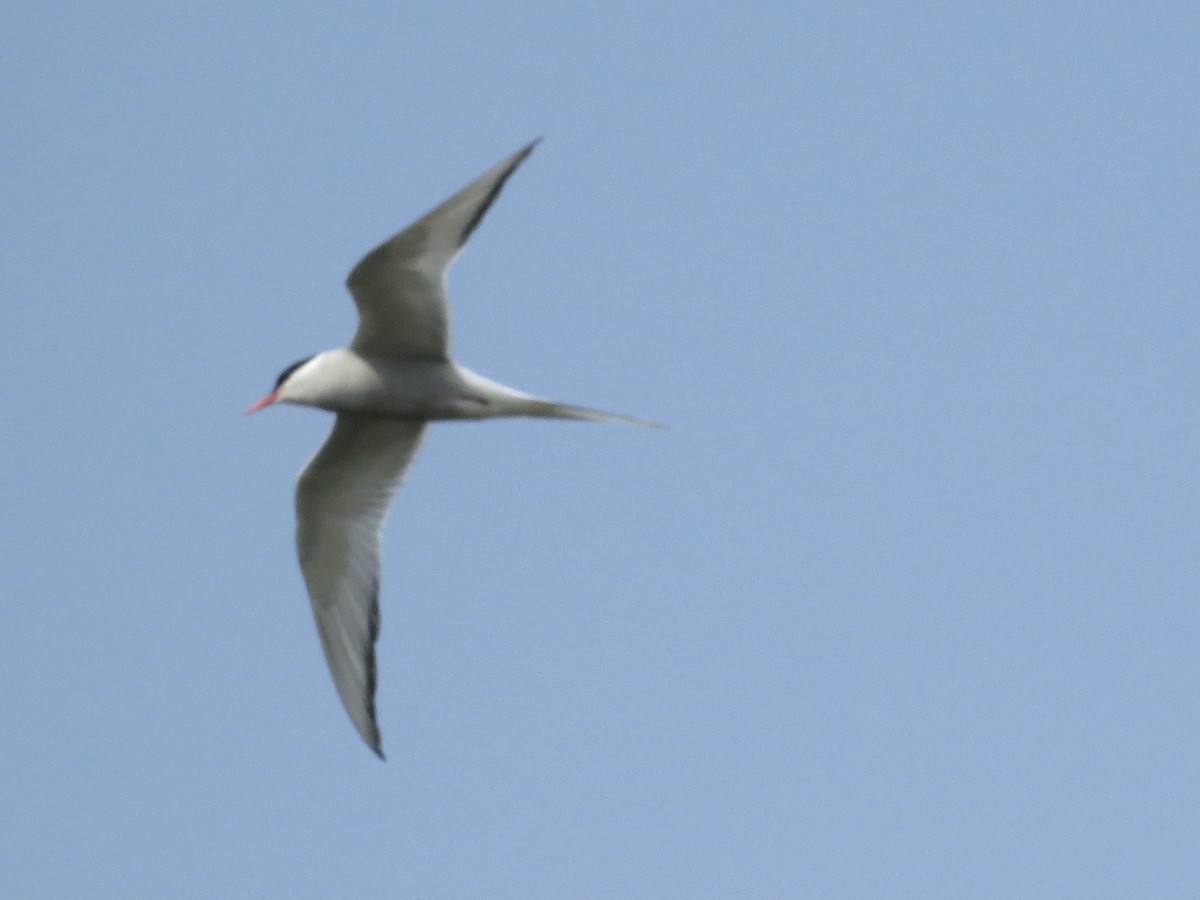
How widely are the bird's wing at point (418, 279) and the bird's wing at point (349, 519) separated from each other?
1.24m

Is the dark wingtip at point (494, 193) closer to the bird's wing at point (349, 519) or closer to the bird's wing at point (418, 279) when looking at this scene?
the bird's wing at point (418, 279)

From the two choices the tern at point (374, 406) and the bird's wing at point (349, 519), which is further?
the bird's wing at point (349, 519)

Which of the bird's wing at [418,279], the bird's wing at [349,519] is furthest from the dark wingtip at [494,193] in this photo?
the bird's wing at [349,519]

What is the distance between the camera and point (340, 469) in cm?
1344

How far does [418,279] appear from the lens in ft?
38.0

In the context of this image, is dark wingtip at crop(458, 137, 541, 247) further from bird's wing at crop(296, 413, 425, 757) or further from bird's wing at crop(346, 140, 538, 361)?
bird's wing at crop(296, 413, 425, 757)

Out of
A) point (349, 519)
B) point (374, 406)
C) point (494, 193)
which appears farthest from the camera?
point (349, 519)

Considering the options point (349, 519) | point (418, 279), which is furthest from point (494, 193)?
point (349, 519)

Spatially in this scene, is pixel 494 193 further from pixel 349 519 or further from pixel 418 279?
pixel 349 519

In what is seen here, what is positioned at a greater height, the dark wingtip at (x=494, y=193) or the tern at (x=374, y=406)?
the dark wingtip at (x=494, y=193)

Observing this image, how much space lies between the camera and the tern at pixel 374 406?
11.4 meters

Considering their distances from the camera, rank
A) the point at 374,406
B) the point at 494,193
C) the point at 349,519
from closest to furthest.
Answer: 1. the point at 494,193
2. the point at 374,406
3. the point at 349,519

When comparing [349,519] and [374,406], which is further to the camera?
[349,519]

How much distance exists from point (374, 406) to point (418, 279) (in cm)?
112
